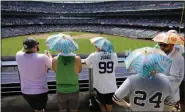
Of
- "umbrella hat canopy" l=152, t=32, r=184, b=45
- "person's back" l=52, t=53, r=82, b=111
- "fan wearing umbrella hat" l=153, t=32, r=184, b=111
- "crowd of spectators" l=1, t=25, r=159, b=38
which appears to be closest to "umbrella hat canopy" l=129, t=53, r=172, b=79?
"fan wearing umbrella hat" l=153, t=32, r=184, b=111

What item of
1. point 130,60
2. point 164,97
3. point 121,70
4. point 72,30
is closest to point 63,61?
point 130,60

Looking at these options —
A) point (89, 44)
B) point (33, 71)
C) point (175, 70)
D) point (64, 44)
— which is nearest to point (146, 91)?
point (175, 70)

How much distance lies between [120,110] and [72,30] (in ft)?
22.9

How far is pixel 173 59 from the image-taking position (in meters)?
3.04

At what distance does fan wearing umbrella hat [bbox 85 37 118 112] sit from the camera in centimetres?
360

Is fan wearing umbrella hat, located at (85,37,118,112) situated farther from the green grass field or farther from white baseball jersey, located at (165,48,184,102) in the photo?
the green grass field

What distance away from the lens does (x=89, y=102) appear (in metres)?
4.50

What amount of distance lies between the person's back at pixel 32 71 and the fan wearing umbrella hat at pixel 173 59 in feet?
4.76

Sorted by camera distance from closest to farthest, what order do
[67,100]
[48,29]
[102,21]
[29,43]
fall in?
[29,43]
[67,100]
[48,29]
[102,21]

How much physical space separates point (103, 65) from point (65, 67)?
60cm

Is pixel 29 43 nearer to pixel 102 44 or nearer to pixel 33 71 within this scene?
pixel 33 71

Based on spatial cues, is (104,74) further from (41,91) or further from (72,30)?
(72,30)

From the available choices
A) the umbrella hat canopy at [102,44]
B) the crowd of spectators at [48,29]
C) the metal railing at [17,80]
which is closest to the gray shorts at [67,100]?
the umbrella hat canopy at [102,44]

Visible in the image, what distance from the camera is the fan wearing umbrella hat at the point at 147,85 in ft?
7.61
